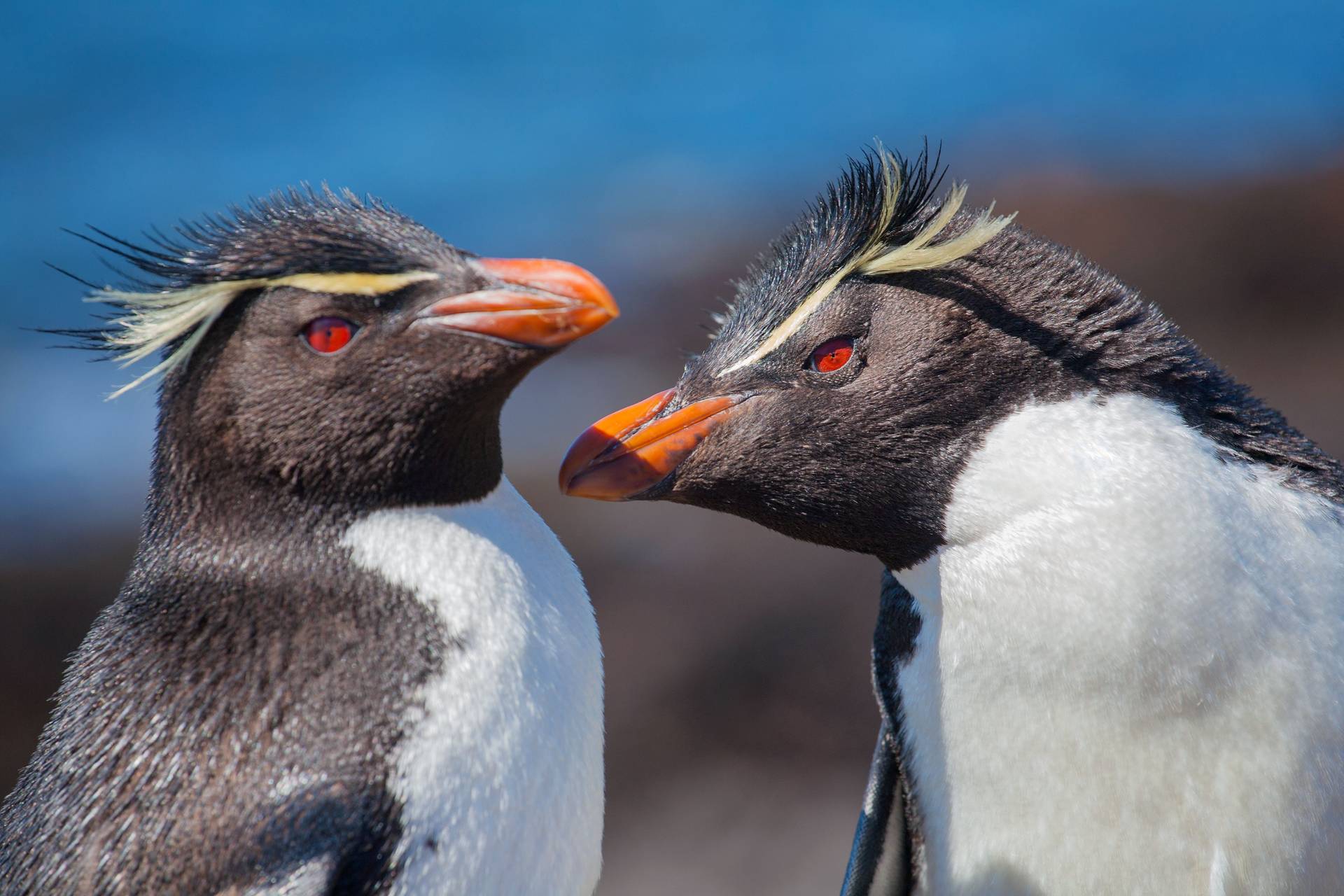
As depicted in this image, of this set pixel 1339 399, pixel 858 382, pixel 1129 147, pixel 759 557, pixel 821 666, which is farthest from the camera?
pixel 1129 147

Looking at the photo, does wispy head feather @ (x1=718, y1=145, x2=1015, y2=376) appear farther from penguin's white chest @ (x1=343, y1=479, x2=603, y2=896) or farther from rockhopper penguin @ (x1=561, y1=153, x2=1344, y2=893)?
penguin's white chest @ (x1=343, y1=479, x2=603, y2=896)

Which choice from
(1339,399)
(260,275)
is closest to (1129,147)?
(1339,399)

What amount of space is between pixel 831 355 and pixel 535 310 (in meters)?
0.62

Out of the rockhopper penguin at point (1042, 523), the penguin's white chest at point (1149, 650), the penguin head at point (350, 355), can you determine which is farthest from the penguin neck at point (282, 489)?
the penguin's white chest at point (1149, 650)

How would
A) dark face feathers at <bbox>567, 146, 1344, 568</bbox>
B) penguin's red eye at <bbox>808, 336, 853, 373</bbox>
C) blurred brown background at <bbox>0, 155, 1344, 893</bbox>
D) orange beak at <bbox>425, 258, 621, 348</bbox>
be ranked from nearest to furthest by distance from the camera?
orange beak at <bbox>425, 258, 621, 348</bbox>
dark face feathers at <bbox>567, 146, 1344, 568</bbox>
penguin's red eye at <bbox>808, 336, 853, 373</bbox>
blurred brown background at <bbox>0, 155, 1344, 893</bbox>

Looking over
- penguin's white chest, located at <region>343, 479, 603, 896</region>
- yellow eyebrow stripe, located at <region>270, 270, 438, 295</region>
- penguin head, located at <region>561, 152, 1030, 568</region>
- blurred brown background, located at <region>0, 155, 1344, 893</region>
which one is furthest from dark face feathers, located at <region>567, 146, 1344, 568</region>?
blurred brown background, located at <region>0, 155, 1344, 893</region>

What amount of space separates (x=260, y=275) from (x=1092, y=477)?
139 cm

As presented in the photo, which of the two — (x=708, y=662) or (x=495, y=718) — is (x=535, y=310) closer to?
(x=495, y=718)

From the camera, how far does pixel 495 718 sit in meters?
1.88

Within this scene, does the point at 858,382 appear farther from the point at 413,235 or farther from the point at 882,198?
the point at 413,235

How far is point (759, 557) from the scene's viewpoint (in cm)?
552

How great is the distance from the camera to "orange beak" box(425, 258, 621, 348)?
1.96m

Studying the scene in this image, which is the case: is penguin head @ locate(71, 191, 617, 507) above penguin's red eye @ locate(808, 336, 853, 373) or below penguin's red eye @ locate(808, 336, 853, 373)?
below

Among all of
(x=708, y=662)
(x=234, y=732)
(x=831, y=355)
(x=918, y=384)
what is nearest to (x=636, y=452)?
(x=831, y=355)
